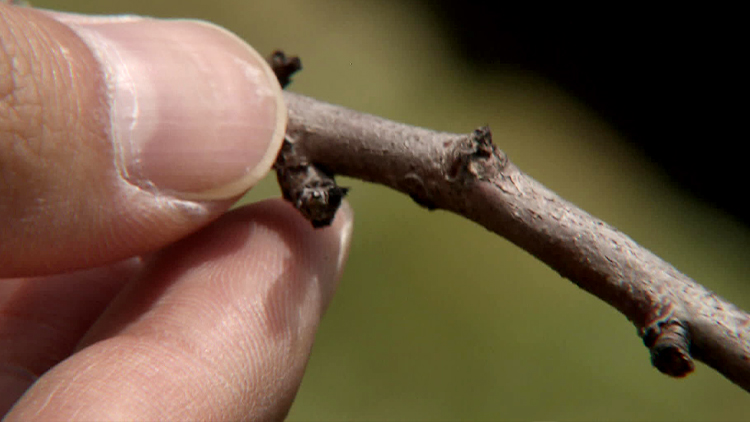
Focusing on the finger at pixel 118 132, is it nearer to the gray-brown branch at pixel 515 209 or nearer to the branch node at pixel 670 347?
the gray-brown branch at pixel 515 209

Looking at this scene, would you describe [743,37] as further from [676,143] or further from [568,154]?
[568,154]

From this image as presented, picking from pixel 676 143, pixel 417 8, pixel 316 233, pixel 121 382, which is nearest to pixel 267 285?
pixel 316 233

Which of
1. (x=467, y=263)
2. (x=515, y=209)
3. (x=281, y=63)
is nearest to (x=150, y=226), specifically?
(x=281, y=63)

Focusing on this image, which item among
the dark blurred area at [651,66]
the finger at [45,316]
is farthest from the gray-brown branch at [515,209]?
the dark blurred area at [651,66]

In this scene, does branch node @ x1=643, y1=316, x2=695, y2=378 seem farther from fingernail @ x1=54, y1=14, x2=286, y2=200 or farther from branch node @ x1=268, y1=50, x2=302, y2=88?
branch node @ x1=268, y1=50, x2=302, y2=88

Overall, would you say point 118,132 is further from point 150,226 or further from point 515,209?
point 515,209
